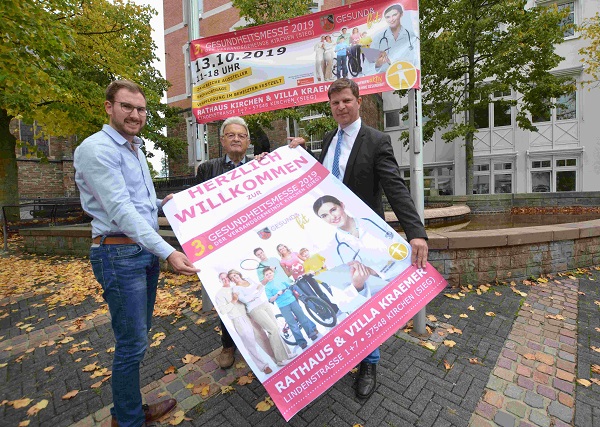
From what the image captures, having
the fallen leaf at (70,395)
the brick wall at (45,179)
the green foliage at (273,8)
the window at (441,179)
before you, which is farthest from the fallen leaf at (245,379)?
the brick wall at (45,179)

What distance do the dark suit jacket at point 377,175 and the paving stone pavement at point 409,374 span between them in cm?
140

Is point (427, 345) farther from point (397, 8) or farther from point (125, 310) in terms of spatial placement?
point (397, 8)

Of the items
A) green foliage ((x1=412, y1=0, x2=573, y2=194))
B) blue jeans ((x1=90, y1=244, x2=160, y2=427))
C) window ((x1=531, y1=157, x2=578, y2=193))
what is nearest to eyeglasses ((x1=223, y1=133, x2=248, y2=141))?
blue jeans ((x1=90, y1=244, x2=160, y2=427))

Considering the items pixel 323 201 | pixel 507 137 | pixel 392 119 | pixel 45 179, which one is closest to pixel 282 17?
pixel 392 119

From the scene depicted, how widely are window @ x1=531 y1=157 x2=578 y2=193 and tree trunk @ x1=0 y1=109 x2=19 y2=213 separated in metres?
26.6

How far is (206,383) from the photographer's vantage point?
2688 millimetres

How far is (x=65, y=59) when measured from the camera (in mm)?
5949

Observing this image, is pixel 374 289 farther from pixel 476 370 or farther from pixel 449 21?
pixel 449 21

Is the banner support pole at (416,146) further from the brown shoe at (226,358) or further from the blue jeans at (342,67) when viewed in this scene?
the brown shoe at (226,358)

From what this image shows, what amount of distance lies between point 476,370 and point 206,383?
8.06 ft

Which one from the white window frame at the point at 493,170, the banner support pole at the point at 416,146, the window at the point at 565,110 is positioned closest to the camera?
the banner support pole at the point at 416,146

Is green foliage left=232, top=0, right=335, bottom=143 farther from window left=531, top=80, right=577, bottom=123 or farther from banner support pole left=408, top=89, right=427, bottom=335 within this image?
window left=531, top=80, right=577, bottom=123

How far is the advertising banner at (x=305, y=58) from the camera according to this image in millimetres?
2955

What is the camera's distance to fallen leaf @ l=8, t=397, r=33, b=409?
8.43 feet
